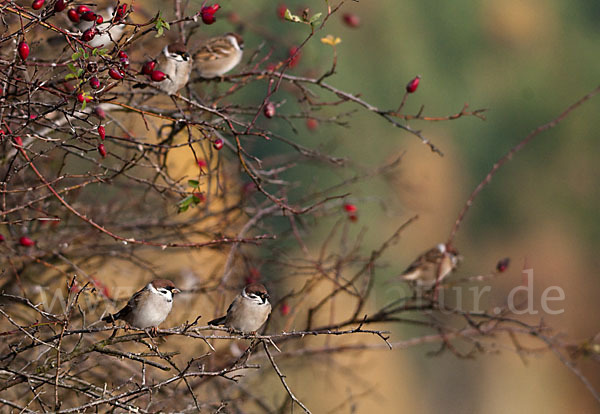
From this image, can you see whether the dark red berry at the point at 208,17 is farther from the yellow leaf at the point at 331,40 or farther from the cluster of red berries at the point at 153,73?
the yellow leaf at the point at 331,40

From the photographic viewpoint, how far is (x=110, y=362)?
446 centimetres

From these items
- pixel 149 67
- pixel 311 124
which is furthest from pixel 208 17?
pixel 311 124

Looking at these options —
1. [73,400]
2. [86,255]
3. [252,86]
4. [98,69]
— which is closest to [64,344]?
[73,400]

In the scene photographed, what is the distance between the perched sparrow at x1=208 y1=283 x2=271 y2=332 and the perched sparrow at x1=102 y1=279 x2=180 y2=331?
251 millimetres

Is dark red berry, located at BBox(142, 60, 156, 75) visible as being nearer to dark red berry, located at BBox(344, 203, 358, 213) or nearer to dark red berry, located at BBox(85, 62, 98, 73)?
dark red berry, located at BBox(85, 62, 98, 73)

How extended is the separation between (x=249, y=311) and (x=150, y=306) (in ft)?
1.62

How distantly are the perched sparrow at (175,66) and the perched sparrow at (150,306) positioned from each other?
104 cm

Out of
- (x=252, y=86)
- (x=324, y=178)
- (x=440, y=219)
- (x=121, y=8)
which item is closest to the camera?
(x=121, y=8)

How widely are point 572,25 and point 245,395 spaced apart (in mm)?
27232

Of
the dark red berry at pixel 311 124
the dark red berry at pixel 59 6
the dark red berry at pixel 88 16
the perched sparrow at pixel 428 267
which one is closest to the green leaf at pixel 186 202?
the dark red berry at pixel 88 16

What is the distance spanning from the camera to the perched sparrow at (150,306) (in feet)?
12.7

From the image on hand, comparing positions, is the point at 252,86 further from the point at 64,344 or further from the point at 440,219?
the point at 64,344

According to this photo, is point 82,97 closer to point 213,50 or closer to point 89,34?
point 89,34

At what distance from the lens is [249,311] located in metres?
4.01
